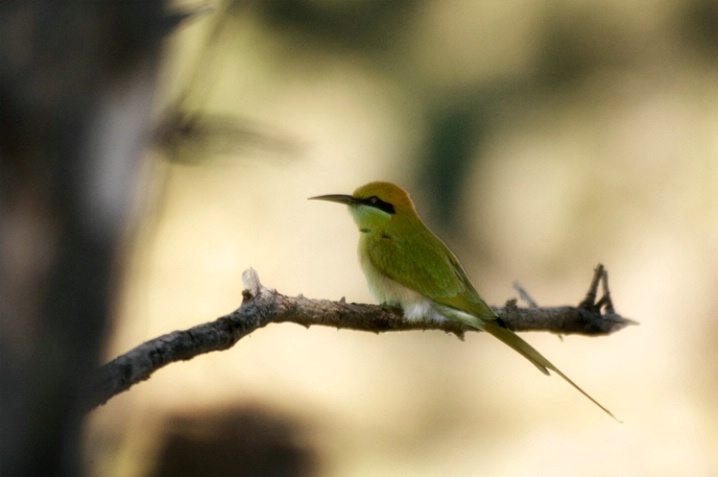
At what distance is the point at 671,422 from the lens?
149 inches

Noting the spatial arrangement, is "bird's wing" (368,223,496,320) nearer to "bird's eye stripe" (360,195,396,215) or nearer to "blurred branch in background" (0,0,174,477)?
"bird's eye stripe" (360,195,396,215)

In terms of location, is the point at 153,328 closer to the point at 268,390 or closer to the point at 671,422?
the point at 268,390

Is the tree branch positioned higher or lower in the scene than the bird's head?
lower

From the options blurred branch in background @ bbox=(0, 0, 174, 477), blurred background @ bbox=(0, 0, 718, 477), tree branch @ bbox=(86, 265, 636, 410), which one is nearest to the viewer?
blurred branch in background @ bbox=(0, 0, 174, 477)

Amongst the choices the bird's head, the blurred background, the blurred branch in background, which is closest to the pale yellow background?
the blurred background

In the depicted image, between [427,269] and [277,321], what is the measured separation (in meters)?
0.76

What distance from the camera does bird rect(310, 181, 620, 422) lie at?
73.8 inches

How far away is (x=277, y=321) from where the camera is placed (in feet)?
4.42

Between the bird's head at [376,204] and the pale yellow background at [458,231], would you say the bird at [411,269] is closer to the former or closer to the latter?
the bird's head at [376,204]

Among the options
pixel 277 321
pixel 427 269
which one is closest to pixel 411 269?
pixel 427 269

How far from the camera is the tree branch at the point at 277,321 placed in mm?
980

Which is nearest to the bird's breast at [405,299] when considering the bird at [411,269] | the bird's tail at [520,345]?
the bird at [411,269]

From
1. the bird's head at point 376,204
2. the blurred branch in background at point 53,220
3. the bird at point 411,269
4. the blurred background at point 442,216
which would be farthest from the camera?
the blurred background at point 442,216

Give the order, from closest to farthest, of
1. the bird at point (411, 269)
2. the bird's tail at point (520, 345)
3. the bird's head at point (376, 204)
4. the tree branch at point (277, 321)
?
the tree branch at point (277, 321)
the bird's tail at point (520, 345)
the bird at point (411, 269)
the bird's head at point (376, 204)
